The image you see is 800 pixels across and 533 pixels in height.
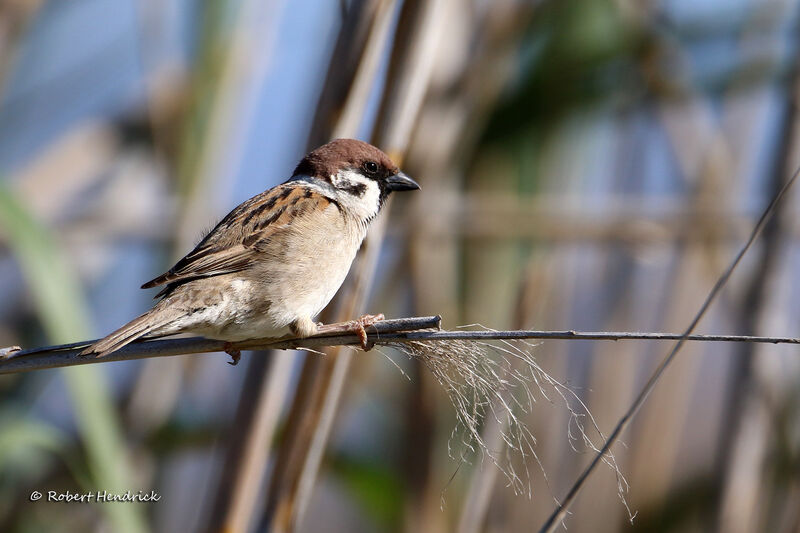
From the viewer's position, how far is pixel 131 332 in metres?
1.36

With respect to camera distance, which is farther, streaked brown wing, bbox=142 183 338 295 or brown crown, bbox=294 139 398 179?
brown crown, bbox=294 139 398 179

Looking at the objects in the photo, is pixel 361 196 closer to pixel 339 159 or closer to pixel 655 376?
pixel 339 159

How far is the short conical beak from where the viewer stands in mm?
2088

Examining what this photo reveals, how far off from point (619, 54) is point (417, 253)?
0.98 m

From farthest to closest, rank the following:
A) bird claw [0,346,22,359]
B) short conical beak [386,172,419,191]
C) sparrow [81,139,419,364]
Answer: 1. short conical beak [386,172,419,191]
2. sparrow [81,139,419,364]
3. bird claw [0,346,22,359]

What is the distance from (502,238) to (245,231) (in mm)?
944

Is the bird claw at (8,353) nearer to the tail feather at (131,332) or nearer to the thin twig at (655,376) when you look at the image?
the tail feather at (131,332)

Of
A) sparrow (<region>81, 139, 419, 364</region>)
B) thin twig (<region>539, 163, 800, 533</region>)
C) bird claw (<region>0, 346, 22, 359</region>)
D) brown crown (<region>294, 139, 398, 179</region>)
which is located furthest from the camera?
brown crown (<region>294, 139, 398, 179</region>)

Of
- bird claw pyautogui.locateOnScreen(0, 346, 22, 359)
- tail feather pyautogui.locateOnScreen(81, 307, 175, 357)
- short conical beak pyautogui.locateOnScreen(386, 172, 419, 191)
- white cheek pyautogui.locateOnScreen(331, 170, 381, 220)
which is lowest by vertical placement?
bird claw pyautogui.locateOnScreen(0, 346, 22, 359)

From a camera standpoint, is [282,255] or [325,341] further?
[282,255]

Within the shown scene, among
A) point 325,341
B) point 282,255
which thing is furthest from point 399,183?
point 325,341

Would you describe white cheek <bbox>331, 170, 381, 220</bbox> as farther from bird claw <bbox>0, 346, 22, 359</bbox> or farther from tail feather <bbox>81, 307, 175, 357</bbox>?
bird claw <bbox>0, 346, 22, 359</bbox>

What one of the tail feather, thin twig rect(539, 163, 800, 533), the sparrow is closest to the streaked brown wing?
the sparrow

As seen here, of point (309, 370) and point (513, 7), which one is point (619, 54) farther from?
point (309, 370)
